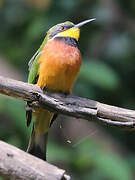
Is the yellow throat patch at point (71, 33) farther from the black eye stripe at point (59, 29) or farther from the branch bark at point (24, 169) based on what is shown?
the branch bark at point (24, 169)

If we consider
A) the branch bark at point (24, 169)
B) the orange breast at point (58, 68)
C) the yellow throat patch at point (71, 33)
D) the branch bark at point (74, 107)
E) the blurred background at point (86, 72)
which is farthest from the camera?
the blurred background at point (86, 72)

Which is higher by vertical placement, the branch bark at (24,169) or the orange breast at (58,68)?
the orange breast at (58,68)

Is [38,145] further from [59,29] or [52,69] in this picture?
[59,29]

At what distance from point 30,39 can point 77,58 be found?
5.22ft

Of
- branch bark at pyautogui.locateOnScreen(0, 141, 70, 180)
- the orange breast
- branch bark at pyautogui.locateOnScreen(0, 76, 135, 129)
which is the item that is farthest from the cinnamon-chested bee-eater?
branch bark at pyautogui.locateOnScreen(0, 141, 70, 180)

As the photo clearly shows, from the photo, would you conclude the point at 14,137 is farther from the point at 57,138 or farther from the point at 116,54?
the point at 116,54

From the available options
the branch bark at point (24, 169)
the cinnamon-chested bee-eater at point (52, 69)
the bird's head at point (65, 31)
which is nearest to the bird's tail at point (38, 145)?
the cinnamon-chested bee-eater at point (52, 69)

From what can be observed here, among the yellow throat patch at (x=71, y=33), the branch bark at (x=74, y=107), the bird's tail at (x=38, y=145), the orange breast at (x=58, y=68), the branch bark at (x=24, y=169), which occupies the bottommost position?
the bird's tail at (x=38, y=145)

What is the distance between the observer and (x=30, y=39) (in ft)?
16.3

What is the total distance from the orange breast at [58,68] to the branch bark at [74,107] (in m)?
0.27

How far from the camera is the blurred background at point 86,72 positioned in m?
4.05

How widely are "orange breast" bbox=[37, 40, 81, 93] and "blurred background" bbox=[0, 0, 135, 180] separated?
538 mm

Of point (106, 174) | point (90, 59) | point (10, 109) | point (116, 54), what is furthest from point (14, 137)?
point (116, 54)

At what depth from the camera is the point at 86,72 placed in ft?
14.6
